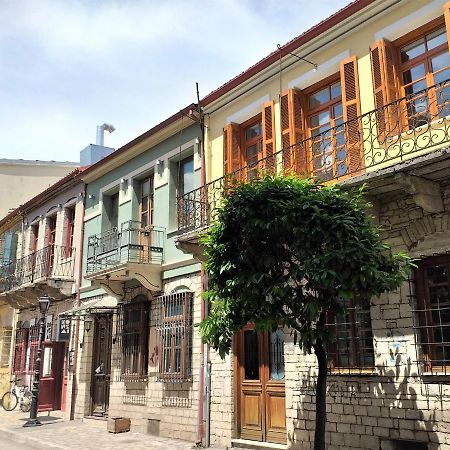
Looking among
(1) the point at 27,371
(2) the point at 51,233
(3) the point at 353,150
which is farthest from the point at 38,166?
(3) the point at 353,150

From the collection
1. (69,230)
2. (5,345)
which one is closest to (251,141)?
(69,230)

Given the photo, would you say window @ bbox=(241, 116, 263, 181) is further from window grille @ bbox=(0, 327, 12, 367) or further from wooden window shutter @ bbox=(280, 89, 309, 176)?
window grille @ bbox=(0, 327, 12, 367)

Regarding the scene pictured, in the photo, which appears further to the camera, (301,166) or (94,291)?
(94,291)

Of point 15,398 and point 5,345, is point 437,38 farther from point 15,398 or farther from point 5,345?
point 5,345

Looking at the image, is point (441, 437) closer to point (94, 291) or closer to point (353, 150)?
point (353, 150)

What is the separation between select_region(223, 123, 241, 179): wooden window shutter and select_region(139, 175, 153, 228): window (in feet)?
10.1

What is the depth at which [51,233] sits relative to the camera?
18.3 metres

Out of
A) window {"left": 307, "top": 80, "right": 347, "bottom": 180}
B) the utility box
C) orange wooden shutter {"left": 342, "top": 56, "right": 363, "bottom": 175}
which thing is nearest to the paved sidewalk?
the utility box

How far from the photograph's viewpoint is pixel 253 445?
30.8 feet

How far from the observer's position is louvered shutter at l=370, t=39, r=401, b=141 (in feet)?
26.4

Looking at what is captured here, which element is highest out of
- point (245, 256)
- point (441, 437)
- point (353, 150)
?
point (353, 150)

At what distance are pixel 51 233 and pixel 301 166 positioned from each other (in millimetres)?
11823

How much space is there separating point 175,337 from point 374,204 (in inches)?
217

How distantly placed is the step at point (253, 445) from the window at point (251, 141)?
5300mm
